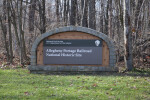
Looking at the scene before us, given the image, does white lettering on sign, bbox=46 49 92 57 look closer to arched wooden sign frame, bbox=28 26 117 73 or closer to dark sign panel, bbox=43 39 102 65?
dark sign panel, bbox=43 39 102 65

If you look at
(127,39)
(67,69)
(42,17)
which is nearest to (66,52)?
(67,69)

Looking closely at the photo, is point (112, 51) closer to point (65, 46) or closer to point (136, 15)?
point (65, 46)

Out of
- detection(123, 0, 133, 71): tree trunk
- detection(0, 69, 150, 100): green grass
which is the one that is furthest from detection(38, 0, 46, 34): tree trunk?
detection(0, 69, 150, 100): green grass

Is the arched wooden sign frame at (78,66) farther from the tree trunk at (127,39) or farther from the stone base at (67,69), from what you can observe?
the tree trunk at (127,39)

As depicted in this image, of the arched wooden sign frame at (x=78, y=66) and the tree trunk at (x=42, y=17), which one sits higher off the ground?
the tree trunk at (x=42, y=17)

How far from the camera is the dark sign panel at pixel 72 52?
12.0m

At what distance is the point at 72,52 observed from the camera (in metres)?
12.1

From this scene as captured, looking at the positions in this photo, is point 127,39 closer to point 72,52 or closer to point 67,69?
point 72,52

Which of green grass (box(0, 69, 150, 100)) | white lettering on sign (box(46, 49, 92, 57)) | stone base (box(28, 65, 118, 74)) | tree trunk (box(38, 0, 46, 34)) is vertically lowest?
green grass (box(0, 69, 150, 100))

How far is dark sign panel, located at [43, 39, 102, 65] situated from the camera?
12.0m

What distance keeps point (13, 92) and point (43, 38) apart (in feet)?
16.3

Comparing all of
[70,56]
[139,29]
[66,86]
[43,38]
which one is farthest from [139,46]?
[66,86]

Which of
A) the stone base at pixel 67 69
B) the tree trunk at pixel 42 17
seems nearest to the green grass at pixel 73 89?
the stone base at pixel 67 69

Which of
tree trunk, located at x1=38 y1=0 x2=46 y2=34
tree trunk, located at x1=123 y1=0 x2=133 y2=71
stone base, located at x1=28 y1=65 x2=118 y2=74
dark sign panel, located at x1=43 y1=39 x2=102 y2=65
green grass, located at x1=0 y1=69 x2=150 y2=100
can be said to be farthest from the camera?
tree trunk, located at x1=38 y1=0 x2=46 y2=34
